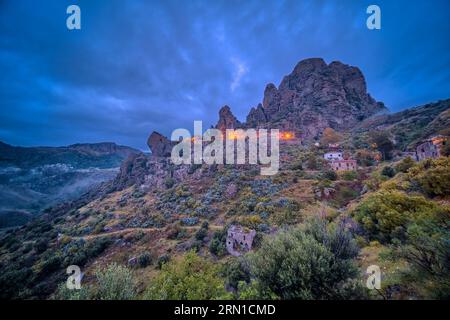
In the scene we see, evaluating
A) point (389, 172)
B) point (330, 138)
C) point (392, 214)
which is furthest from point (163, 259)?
point (330, 138)

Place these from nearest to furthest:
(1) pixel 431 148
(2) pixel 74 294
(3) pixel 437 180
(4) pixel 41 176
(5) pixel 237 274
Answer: (2) pixel 74 294
(5) pixel 237 274
(3) pixel 437 180
(1) pixel 431 148
(4) pixel 41 176

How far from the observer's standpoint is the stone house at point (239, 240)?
1950 cm

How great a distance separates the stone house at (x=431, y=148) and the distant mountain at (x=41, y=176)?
9814 centimetres

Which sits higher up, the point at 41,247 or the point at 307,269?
the point at 307,269

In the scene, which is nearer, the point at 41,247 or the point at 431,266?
the point at 431,266

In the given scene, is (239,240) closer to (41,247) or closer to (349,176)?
(349,176)

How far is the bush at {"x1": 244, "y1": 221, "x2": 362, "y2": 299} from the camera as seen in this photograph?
5.98 meters

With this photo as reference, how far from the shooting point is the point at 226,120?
236ft

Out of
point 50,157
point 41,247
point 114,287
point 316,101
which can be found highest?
point 316,101

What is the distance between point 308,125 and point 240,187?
44.5 meters

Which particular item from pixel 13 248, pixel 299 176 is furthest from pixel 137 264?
pixel 13 248

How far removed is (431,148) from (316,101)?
57.8 metres

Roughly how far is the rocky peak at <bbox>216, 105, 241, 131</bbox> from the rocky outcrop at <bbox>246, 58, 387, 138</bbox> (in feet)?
29.2

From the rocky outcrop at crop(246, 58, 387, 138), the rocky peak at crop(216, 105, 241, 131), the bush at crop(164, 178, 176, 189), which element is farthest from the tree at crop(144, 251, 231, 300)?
the rocky outcrop at crop(246, 58, 387, 138)
